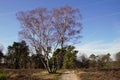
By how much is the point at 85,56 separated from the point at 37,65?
1664cm

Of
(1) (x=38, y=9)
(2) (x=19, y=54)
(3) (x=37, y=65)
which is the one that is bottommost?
(3) (x=37, y=65)

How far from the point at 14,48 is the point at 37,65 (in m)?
7.09

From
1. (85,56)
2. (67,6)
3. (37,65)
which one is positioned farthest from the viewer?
(85,56)

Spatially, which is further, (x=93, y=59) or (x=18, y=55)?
(x=93, y=59)

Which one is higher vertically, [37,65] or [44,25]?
[44,25]

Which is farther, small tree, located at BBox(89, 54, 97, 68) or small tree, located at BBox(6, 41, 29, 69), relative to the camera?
small tree, located at BBox(89, 54, 97, 68)

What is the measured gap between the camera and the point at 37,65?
4641 cm

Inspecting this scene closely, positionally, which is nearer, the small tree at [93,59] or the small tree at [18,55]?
the small tree at [18,55]

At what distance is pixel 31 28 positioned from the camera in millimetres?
24344

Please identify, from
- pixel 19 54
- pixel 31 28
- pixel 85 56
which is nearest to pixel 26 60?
pixel 19 54

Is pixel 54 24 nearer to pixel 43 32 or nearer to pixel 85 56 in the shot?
pixel 43 32

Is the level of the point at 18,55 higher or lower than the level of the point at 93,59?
higher

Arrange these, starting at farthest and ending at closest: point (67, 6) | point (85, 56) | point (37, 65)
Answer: point (85, 56), point (37, 65), point (67, 6)

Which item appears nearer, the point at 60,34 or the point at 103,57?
the point at 60,34
